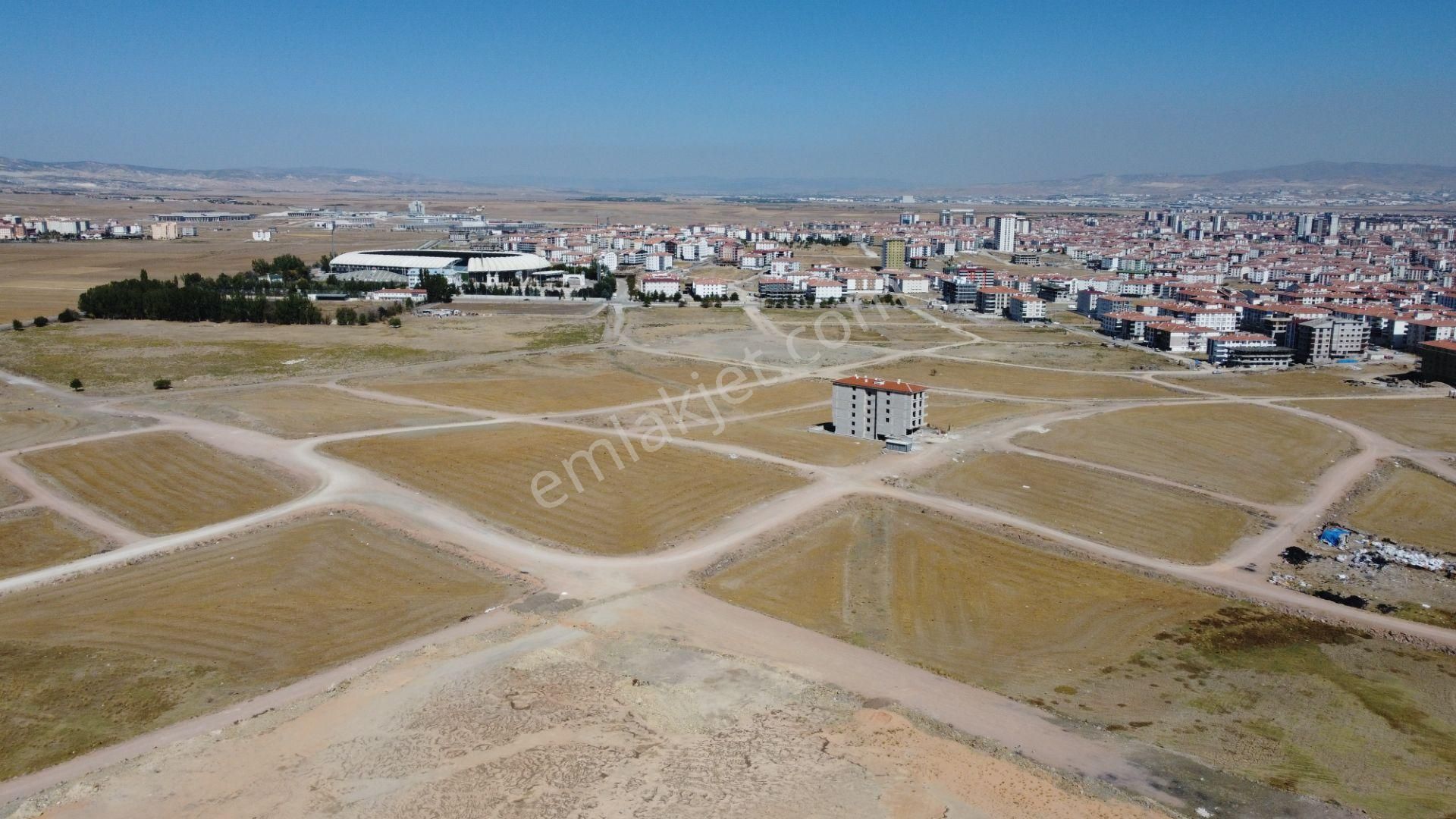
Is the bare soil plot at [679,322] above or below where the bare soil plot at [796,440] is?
above

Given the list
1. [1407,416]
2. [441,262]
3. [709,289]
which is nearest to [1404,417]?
[1407,416]

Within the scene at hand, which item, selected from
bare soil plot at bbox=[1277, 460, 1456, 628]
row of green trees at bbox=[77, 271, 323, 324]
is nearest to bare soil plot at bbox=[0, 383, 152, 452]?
row of green trees at bbox=[77, 271, 323, 324]

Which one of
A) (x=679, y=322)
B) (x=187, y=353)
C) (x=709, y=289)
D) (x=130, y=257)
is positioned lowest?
(x=187, y=353)

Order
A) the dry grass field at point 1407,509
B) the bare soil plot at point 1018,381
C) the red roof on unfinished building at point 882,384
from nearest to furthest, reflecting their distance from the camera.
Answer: the dry grass field at point 1407,509
the red roof on unfinished building at point 882,384
the bare soil plot at point 1018,381

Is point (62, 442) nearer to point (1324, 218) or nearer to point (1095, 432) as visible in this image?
point (1095, 432)

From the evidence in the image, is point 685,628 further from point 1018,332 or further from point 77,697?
point 1018,332

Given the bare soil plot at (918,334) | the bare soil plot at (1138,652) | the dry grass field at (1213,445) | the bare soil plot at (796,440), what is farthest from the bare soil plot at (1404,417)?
the bare soil plot at (918,334)

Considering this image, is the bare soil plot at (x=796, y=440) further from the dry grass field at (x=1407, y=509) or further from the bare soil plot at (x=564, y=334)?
the bare soil plot at (x=564, y=334)
